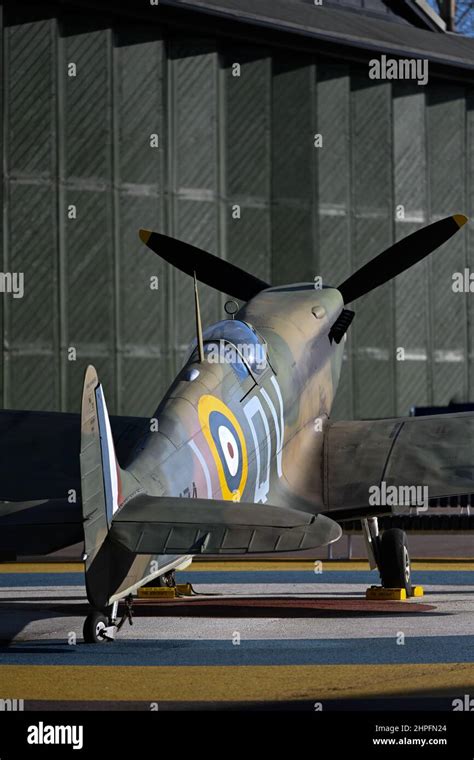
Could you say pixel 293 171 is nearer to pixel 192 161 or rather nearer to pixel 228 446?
pixel 192 161

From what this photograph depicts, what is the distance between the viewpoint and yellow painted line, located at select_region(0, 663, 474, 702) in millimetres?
9820

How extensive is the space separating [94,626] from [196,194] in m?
24.4

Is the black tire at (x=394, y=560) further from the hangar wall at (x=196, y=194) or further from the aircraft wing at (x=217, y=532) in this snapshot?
the hangar wall at (x=196, y=194)

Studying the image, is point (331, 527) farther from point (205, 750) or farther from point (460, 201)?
point (460, 201)

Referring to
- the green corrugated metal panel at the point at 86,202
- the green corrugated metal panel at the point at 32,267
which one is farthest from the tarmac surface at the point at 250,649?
the green corrugated metal panel at the point at 86,202

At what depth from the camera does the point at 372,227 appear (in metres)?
37.7

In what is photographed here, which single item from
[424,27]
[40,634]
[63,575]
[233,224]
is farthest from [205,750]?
[424,27]

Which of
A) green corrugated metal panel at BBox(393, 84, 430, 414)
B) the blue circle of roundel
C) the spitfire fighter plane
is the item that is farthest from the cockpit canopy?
green corrugated metal panel at BBox(393, 84, 430, 414)

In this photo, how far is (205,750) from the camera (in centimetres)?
745

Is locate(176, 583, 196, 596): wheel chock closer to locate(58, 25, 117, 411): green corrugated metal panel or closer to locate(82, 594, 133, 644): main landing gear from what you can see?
locate(82, 594, 133, 644): main landing gear

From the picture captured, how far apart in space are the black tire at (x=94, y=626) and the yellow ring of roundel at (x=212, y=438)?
196 centimetres

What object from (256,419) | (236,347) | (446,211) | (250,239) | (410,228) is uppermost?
(446,211)

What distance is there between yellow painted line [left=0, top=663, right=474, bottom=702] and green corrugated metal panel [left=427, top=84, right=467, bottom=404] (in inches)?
1108

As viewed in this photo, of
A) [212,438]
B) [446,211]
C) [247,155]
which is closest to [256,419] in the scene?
[212,438]
